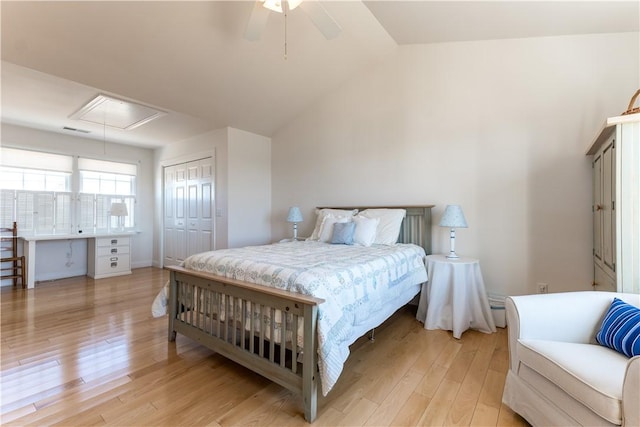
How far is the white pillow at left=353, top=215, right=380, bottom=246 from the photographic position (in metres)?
3.18

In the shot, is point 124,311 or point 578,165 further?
point 124,311


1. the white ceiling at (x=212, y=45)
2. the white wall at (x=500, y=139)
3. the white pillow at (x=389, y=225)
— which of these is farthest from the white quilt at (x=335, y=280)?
the white ceiling at (x=212, y=45)

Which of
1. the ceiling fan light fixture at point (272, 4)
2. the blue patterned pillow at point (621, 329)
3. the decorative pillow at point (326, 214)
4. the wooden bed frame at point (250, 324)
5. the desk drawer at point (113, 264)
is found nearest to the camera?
the blue patterned pillow at point (621, 329)

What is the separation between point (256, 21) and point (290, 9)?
0.26m

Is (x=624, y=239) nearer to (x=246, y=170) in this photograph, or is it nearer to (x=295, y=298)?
(x=295, y=298)

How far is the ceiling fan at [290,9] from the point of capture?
1.94m

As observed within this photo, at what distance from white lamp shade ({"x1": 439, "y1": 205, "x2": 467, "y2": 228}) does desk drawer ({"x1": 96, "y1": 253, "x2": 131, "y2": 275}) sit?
5.27 m

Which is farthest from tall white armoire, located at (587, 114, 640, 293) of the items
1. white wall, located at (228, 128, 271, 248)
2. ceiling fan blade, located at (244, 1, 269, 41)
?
white wall, located at (228, 128, 271, 248)

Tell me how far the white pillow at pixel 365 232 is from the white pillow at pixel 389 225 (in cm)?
10

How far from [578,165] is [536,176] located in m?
0.32

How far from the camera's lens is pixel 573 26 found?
8.43 feet

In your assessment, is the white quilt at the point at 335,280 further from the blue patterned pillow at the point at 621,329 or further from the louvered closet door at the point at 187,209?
the louvered closet door at the point at 187,209

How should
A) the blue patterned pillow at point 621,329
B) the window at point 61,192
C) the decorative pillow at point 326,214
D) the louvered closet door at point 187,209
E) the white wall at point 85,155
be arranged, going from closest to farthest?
the blue patterned pillow at point 621,329 < the decorative pillow at point 326,214 < the window at point 61,192 < the white wall at point 85,155 < the louvered closet door at point 187,209

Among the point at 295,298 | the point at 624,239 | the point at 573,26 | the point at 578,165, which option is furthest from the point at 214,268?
the point at 573,26
